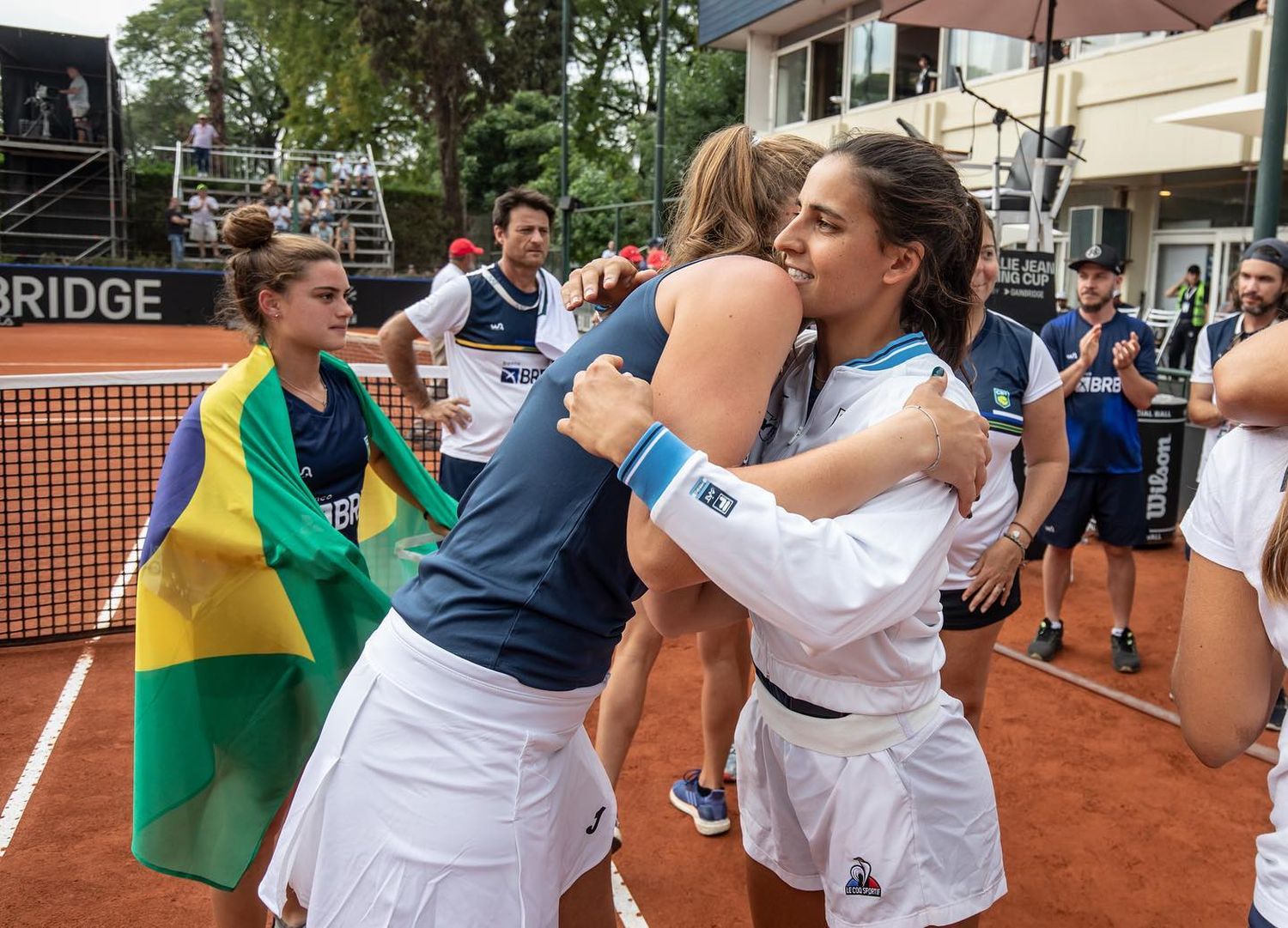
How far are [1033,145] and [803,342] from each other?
9886mm

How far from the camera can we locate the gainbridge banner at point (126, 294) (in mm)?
19344

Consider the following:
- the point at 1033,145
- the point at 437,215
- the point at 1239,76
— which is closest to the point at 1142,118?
the point at 1239,76

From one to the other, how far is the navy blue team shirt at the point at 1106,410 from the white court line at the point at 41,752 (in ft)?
17.9

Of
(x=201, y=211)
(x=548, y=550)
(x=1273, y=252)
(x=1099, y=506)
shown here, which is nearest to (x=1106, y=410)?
(x=1099, y=506)

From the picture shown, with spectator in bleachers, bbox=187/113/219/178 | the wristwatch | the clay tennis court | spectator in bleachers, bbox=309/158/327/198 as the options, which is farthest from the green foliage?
the wristwatch

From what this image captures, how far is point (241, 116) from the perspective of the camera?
2009 inches

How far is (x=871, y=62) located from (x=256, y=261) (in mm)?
21947

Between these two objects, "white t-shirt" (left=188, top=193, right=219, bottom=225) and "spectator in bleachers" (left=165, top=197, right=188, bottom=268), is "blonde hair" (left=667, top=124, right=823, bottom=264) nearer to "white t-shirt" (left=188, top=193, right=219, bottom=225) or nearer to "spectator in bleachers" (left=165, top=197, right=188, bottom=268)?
"spectator in bleachers" (left=165, top=197, right=188, bottom=268)

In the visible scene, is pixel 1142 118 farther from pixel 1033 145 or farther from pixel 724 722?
pixel 724 722

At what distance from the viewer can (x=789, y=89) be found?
26.0 meters

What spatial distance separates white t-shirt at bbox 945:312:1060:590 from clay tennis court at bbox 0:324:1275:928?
1267 mm

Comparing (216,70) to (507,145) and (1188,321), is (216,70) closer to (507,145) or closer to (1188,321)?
(507,145)

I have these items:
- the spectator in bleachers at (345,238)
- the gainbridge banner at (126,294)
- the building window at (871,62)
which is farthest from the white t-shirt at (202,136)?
the building window at (871,62)

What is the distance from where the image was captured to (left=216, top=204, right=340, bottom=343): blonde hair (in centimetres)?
330
